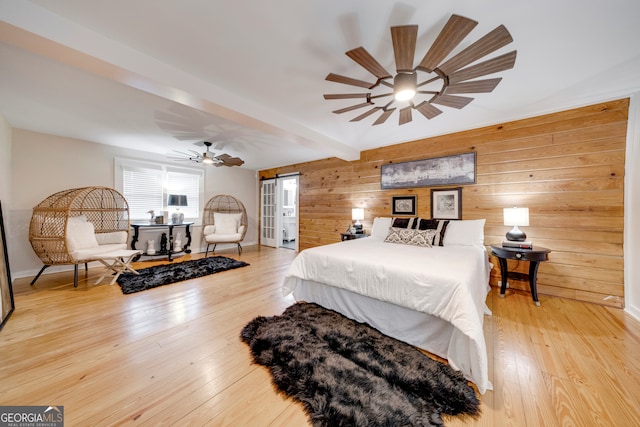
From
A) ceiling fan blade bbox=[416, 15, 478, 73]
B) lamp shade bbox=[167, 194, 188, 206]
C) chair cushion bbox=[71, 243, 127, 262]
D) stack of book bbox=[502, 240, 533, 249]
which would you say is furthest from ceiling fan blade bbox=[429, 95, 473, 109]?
lamp shade bbox=[167, 194, 188, 206]

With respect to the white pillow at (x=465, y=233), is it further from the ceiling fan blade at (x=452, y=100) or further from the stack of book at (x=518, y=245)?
the ceiling fan blade at (x=452, y=100)

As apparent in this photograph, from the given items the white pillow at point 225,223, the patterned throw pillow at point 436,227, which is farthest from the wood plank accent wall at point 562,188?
the white pillow at point 225,223

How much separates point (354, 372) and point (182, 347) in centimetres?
136

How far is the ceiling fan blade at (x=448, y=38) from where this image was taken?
1198mm

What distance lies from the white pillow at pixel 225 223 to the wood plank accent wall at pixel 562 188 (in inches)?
173

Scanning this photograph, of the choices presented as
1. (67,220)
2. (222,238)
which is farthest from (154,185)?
(67,220)

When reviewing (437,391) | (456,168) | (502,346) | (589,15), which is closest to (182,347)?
(437,391)

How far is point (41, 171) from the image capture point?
3561mm

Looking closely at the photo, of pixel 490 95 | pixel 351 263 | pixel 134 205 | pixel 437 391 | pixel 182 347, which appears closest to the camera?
pixel 437 391

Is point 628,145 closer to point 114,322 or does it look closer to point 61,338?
point 114,322

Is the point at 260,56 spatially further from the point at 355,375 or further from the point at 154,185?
the point at 154,185

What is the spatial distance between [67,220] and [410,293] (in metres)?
4.34

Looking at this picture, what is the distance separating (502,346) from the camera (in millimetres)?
1788

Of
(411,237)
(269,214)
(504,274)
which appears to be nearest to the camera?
(504,274)
